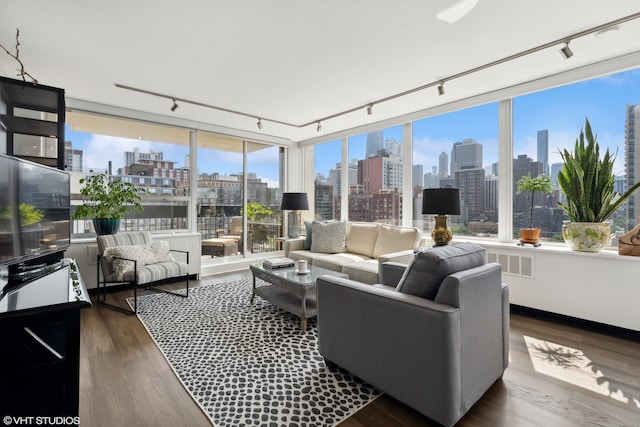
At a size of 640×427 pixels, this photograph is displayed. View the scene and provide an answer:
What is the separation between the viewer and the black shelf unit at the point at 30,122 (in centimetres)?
267

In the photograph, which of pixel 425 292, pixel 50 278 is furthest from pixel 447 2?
pixel 50 278

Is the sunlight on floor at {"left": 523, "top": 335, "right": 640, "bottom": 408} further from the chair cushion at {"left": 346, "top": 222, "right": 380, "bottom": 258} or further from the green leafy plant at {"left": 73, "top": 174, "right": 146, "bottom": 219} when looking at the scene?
the green leafy plant at {"left": 73, "top": 174, "right": 146, "bottom": 219}

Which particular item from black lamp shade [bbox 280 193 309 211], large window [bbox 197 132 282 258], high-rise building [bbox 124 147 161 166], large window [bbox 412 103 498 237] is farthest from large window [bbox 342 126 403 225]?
high-rise building [bbox 124 147 161 166]

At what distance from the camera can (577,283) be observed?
9.66ft

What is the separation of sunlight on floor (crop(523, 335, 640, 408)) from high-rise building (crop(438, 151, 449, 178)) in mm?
2289

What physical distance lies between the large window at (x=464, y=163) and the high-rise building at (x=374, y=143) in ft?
2.11

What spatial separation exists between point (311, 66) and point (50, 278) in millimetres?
2620

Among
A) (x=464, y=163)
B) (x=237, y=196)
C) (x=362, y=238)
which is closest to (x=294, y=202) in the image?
(x=237, y=196)

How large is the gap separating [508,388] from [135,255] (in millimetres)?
3798

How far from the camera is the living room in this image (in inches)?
88.4

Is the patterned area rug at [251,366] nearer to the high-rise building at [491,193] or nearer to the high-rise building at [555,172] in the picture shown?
the high-rise building at [491,193]

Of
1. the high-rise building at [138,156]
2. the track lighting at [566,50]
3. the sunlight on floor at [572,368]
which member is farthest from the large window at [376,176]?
the high-rise building at [138,156]

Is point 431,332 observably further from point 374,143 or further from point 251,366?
point 374,143

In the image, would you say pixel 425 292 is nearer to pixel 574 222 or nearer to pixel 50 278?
pixel 50 278
